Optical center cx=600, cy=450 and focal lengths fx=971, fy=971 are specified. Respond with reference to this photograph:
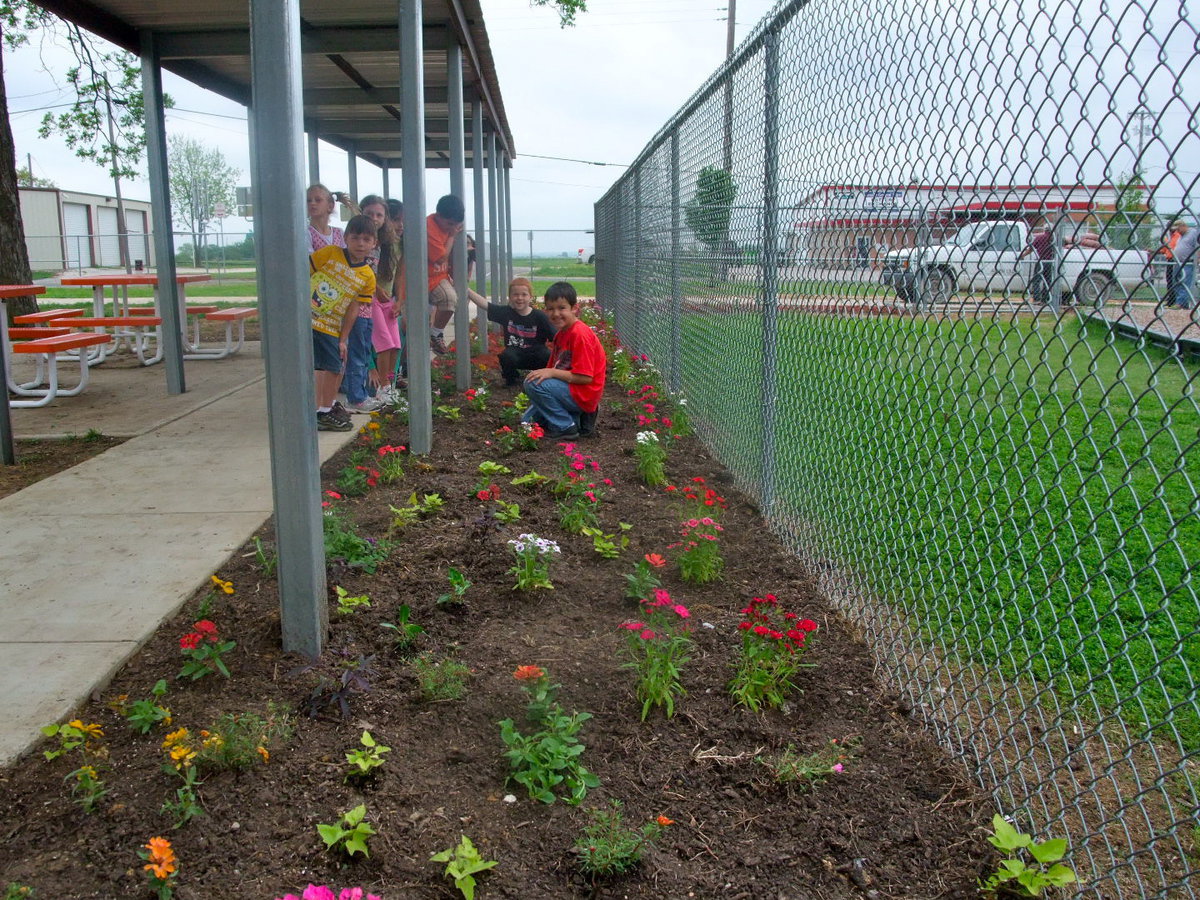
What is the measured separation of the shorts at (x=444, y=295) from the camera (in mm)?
9766

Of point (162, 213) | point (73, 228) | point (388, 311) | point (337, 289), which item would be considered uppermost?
point (73, 228)

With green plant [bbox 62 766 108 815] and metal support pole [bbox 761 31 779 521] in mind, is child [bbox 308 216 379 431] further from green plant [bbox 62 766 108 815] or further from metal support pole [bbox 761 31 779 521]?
green plant [bbox 62 766 108 815]

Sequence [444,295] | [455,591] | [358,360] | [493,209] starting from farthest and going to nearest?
1. [493,209]
2. [444,295]
3. [358,360]
4. [455,591]

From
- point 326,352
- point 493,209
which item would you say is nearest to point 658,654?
point 326,352

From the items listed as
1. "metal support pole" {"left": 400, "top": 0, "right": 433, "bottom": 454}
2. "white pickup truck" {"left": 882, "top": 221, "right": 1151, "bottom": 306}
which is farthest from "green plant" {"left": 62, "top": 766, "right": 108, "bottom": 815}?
"metal support pole" {"left": 400, "top": 0, "right": 433, "bottom": 454}

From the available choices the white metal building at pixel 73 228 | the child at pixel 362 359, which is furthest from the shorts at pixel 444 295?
the white metal building at pixel 73 228

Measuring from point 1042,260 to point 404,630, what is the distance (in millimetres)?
2235

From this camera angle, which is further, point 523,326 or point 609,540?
point 523,326

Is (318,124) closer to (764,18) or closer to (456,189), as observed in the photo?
(456,189)

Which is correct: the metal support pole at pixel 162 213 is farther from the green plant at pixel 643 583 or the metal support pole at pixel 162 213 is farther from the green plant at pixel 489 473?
the green plant at pixel 643 583

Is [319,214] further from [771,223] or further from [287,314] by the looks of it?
[287,314]

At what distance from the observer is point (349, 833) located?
2.21 meters

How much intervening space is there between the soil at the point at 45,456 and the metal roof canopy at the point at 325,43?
2977mm

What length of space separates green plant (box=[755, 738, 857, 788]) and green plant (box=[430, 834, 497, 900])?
812mm
